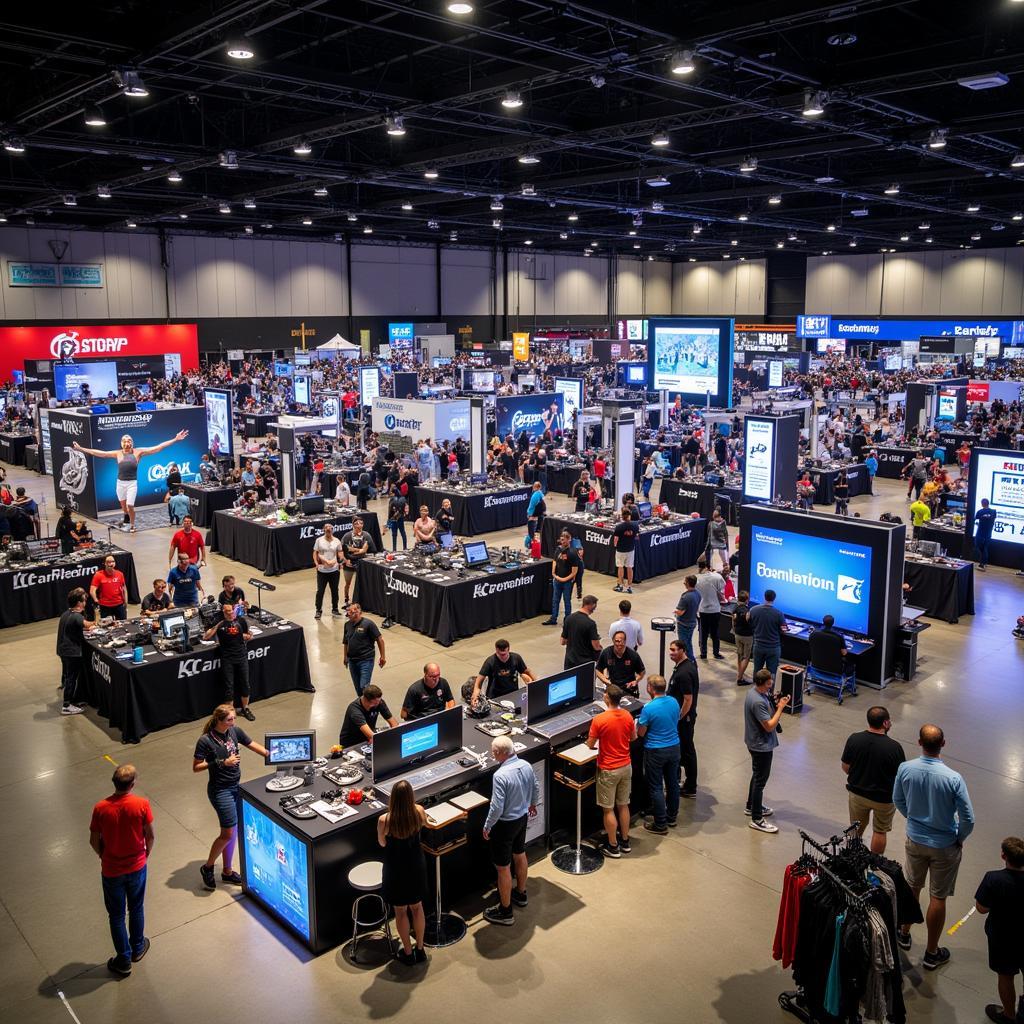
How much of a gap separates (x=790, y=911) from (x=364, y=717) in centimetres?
383

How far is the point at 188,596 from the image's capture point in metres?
12.8

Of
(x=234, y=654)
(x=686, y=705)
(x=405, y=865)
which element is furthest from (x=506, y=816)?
(x=234, y=654)

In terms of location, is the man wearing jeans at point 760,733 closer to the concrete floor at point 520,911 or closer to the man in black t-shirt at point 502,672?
the concrete floor at point 520,911

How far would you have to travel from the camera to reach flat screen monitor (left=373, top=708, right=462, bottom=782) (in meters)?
7.04

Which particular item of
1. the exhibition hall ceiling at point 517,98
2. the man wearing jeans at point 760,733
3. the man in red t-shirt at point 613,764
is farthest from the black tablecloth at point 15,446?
the man wearing jeans at point 760,733

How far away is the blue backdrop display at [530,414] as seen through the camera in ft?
92.7

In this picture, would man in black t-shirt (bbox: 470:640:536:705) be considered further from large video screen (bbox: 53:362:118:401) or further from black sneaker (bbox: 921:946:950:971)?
large video screen (bbox: 53:362:118:401)

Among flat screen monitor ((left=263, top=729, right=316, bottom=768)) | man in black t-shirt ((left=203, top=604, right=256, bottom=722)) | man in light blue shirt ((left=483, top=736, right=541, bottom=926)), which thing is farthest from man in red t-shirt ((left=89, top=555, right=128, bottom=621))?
man in light blue shirt ((left=483, top=736, right=541, bottom=926))

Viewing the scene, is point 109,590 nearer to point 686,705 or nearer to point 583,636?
point 583,636

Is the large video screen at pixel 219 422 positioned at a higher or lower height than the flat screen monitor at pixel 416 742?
higher

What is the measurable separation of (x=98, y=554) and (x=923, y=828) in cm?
1335

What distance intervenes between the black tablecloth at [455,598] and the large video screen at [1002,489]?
28.8ft

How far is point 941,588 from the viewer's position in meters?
14.5

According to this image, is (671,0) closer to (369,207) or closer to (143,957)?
(143,957)
